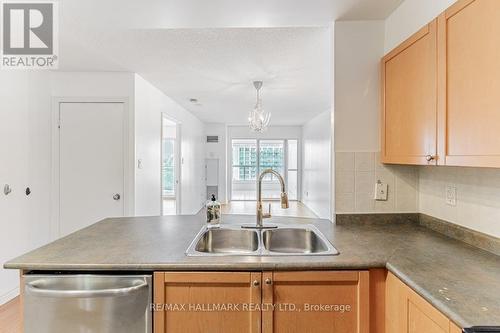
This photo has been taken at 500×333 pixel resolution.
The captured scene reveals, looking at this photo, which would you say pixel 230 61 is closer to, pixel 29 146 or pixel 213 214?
pixel 213 214

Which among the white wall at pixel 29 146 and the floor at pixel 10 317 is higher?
the white wall at pixel 29 146

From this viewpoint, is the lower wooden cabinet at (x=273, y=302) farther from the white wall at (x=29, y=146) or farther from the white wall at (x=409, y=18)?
the white wall at (x=29, y=146)

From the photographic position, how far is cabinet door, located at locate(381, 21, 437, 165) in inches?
58.4

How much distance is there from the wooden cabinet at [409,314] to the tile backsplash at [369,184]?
0.82 m

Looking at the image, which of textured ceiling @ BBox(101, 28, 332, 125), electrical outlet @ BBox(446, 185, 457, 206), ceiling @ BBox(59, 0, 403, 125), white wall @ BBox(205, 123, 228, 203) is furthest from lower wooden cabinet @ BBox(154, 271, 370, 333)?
white wall @ BBox(205, 123, 228, 203)

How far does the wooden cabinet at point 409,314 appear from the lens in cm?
97

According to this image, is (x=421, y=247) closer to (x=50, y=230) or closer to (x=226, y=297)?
(x=226, y=297)

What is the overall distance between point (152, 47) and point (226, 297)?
2.19 meters

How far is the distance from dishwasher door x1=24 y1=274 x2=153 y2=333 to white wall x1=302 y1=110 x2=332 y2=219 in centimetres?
417

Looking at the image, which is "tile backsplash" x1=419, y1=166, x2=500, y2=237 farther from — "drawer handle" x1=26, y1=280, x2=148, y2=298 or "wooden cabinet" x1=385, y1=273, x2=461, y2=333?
"drawer handle" x1=26, y1=280, x2=148, y2=298

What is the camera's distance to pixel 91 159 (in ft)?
10.8

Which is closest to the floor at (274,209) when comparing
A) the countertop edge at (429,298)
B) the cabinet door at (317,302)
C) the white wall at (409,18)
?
the white wall at (409,18)

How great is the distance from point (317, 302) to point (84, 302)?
3.39 feet

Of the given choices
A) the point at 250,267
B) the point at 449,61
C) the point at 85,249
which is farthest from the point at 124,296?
the point at 449,61
